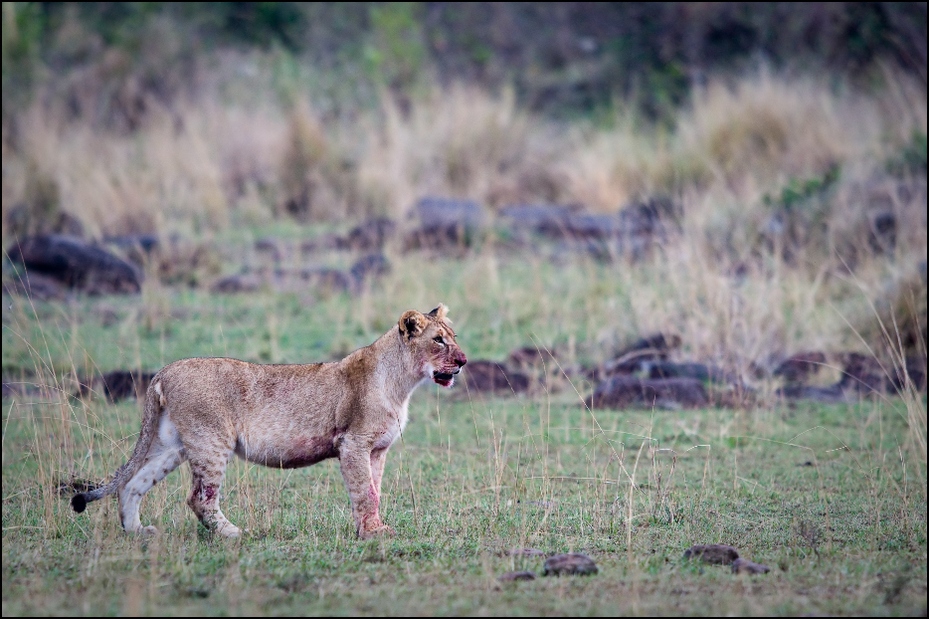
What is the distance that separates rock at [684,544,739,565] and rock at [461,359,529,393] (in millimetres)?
4756

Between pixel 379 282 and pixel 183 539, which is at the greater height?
pixel 379 282

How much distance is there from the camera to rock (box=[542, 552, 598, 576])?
17.3 feet

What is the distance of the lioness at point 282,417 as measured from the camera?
6.07m

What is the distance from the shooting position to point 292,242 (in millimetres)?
16500

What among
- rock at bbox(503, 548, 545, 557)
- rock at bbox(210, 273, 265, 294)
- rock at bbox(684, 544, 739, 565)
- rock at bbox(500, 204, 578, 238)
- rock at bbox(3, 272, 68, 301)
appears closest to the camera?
rock at bbox(684, 544, 739, 565)

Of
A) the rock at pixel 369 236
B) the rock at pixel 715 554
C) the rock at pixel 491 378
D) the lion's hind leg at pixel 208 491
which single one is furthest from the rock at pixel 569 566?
the rock at pixel 369 236

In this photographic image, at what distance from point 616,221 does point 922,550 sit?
11.4m

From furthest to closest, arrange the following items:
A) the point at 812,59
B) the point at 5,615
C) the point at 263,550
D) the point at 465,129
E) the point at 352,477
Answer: the point at 812,59 → the point at 465,129 → the point at 352,477 → the point at 263,550 → the point at 5,615

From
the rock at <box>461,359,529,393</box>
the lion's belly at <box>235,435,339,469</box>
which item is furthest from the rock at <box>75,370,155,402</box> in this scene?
the lion's belly at <box>235,435,339,469</box>

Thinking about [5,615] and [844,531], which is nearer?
[5,615]

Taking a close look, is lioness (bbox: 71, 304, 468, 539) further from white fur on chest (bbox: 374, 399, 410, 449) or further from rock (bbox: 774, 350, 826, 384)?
rock (bbox: 774, 350, 826, 384)

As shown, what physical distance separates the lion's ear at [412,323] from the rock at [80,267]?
818cm

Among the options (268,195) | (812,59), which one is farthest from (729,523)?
(812,59)

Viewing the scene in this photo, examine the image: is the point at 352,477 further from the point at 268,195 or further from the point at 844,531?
the point at 268,195
